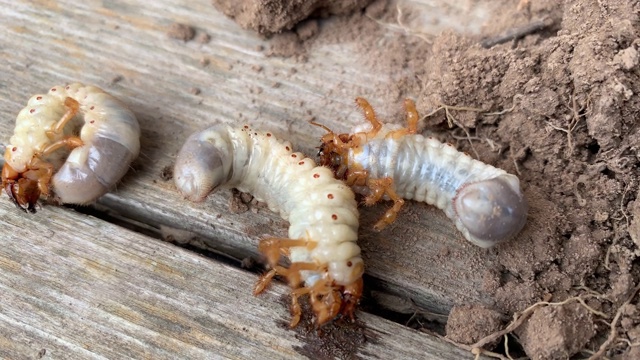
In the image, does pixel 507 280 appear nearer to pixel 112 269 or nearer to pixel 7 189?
pixel 112 269

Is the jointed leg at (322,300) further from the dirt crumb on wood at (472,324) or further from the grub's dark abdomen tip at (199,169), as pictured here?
the grub's dark abdomen tip at (199,169)

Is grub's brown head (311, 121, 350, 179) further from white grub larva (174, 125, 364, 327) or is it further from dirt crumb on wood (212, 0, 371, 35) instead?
dirt crumb on wood (212, 0, 371, 35)

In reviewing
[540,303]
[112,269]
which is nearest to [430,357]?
[540,303]

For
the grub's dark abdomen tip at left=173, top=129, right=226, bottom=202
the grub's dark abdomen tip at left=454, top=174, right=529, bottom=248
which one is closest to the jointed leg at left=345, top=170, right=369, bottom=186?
the grub's dark abdomen tip at left=454, top=174, right=529, bottom=248

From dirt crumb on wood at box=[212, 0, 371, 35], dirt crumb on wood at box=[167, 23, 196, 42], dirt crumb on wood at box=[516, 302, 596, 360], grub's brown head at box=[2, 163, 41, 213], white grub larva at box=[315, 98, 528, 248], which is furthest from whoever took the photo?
dirt crumb on wood at box=[167, 23, 196, 42]

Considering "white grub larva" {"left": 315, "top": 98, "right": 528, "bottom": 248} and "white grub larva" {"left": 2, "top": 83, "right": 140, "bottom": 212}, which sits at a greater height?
"white grub larva" {"left": 315, "top": 98, "right": 528, "bottom": 248}

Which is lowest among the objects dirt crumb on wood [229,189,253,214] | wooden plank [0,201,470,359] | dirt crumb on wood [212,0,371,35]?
wooden plank [0,201,470,359]

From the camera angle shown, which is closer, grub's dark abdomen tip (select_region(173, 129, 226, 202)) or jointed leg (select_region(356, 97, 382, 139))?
grub's dark abdomen tip (select_region(173, 129, 226, 202))

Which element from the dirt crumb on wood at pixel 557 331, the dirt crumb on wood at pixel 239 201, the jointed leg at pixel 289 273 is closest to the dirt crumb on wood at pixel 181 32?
the dirt crumb on wood at pixel 239 201
